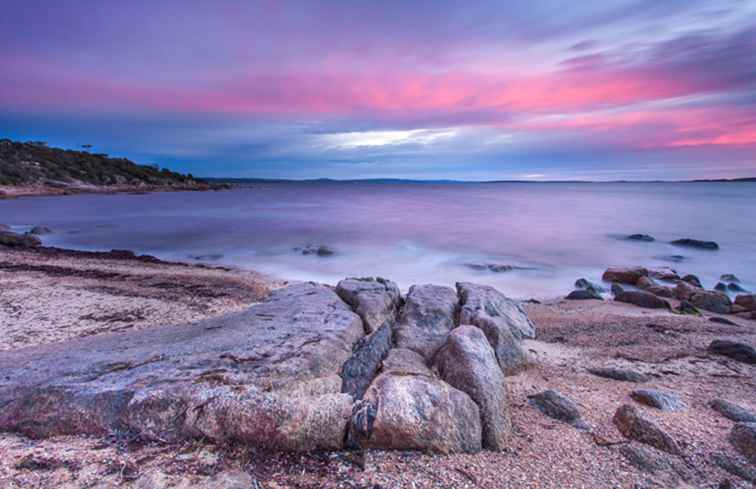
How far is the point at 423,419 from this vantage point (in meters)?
2.76

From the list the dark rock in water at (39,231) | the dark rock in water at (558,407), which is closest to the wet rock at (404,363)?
the dark rock in water at (558,407)

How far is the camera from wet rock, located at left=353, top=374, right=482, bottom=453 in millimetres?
2684

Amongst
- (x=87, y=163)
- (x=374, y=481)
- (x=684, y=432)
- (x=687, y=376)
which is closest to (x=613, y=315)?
(x=687, y=376)

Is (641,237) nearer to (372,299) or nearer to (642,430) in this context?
(372,299)

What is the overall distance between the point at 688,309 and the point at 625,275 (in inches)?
134

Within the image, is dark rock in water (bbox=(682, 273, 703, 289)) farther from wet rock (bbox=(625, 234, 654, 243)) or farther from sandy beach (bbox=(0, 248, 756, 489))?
wet rock (bbox=(625, 234, 654, 243))

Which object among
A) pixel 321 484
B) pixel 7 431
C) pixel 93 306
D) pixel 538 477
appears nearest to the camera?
pixel 321 484

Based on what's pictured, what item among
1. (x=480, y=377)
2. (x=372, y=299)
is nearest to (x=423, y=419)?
(x=480, y=377)

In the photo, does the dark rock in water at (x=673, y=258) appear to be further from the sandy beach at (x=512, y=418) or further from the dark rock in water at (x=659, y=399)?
the dark rock in water at (x=659, y=399)

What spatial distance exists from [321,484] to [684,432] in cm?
307

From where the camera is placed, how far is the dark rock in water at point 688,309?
7623 mm

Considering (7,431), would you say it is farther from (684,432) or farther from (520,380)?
(684,432)

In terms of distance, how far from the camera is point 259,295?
7582 mm

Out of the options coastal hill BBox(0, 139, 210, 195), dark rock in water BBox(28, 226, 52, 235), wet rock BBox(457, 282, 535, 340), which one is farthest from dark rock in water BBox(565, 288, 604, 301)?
coastal hill BBox(0, 139, 210, 195)
